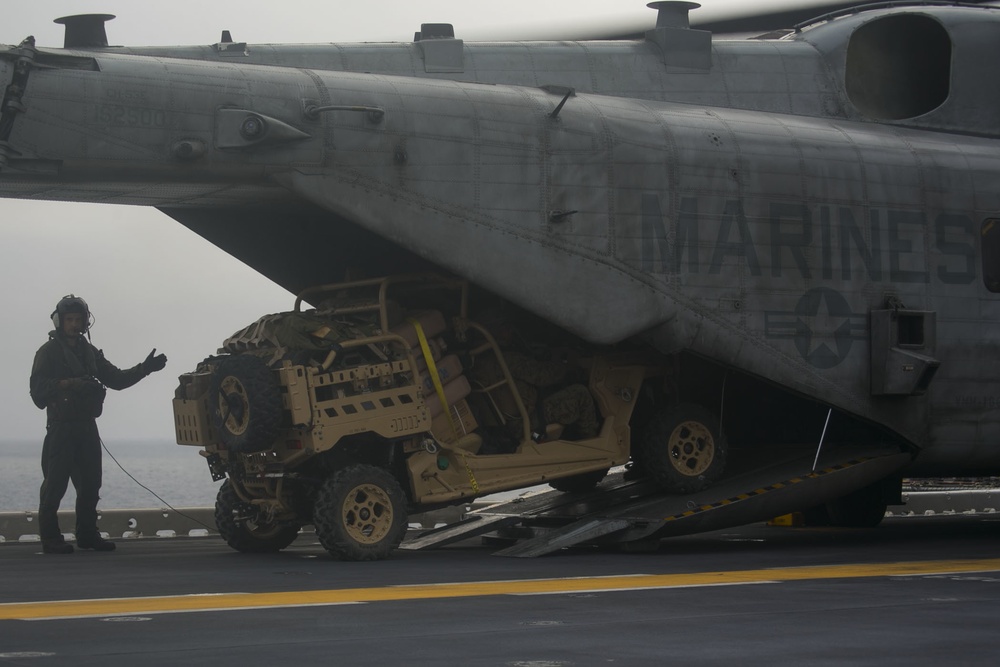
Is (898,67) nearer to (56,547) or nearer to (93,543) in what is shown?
(93,543)

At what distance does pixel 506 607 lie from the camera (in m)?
8.82

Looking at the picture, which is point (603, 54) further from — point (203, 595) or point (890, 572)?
point (203, 595)

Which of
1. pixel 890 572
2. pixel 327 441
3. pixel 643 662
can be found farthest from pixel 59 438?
pixel 643 662

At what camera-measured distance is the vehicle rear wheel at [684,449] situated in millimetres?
14320

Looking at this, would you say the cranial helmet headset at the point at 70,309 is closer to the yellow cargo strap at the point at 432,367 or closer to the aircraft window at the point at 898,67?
the yellow cargo strap at the point at 432,367

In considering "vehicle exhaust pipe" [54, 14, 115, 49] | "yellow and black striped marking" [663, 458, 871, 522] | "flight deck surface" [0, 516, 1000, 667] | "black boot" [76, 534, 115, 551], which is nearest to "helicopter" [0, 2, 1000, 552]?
"vehicle exhaust pipe" [54, 14, 115, 49]

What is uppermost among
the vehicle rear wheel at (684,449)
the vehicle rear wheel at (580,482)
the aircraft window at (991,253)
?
the aircraft window at (991,253)

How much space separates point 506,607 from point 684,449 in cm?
608

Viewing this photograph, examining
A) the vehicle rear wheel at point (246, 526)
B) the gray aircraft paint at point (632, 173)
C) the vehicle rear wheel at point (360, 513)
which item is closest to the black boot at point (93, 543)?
the vehicle rear wheel at point (246, 526)

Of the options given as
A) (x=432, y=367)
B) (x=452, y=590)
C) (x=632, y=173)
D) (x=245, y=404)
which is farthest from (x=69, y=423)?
(x=632, y=173)

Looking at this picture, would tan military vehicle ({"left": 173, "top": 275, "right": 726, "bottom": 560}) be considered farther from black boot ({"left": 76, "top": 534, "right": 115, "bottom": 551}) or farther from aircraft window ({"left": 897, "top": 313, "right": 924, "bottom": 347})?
aircraft window ({"left": 897, "top": 313, "right": 924, "bottom": 347})

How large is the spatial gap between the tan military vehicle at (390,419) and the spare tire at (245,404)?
1cm

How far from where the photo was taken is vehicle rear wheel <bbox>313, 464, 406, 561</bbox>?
12438 mm

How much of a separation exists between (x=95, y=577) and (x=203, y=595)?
195cm
